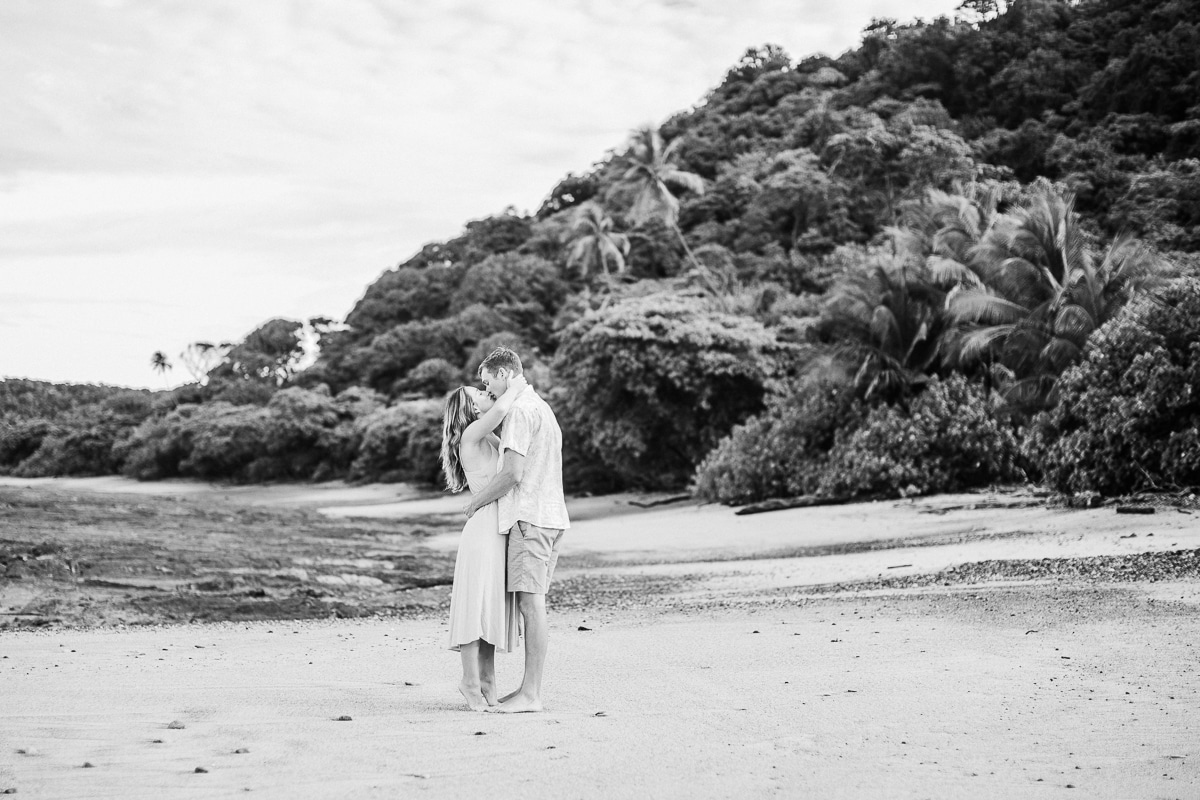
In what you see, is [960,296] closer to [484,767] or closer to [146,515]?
[146,515]

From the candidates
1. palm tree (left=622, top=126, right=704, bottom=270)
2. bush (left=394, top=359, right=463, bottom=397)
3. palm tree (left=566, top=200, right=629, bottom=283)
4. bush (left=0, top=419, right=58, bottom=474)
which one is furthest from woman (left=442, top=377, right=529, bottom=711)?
bush (left=0, top=419, right=58, bottom=474)

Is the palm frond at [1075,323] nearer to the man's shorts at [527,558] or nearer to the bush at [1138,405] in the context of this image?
the bush at [1138,405]

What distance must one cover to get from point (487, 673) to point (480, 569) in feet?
1.86

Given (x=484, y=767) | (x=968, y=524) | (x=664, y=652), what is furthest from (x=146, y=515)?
(x=484, y=767)

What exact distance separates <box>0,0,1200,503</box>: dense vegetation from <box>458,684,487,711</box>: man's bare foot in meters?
12.5

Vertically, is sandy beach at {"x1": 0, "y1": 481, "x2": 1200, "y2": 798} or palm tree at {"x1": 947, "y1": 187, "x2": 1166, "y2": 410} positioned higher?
palm tree at {"x1": 947, "y1": 187, "x2": 1166, "y2": 410}

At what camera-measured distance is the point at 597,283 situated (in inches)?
1911

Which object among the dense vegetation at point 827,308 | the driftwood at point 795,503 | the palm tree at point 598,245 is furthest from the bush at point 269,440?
the driftwood at point 795,503

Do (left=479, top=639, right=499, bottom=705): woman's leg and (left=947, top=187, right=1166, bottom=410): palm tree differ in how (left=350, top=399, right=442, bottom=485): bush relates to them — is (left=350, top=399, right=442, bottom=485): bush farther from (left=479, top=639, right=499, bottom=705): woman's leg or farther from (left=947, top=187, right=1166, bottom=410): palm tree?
(left=479, top=639, right=499, bottom=705): woman's leg

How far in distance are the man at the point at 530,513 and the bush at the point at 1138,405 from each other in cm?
1221

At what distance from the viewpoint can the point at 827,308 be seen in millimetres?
22781

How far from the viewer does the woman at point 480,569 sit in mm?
5168

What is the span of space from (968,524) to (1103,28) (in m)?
40.6

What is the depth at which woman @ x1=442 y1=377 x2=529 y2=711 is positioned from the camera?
17.0 feet
